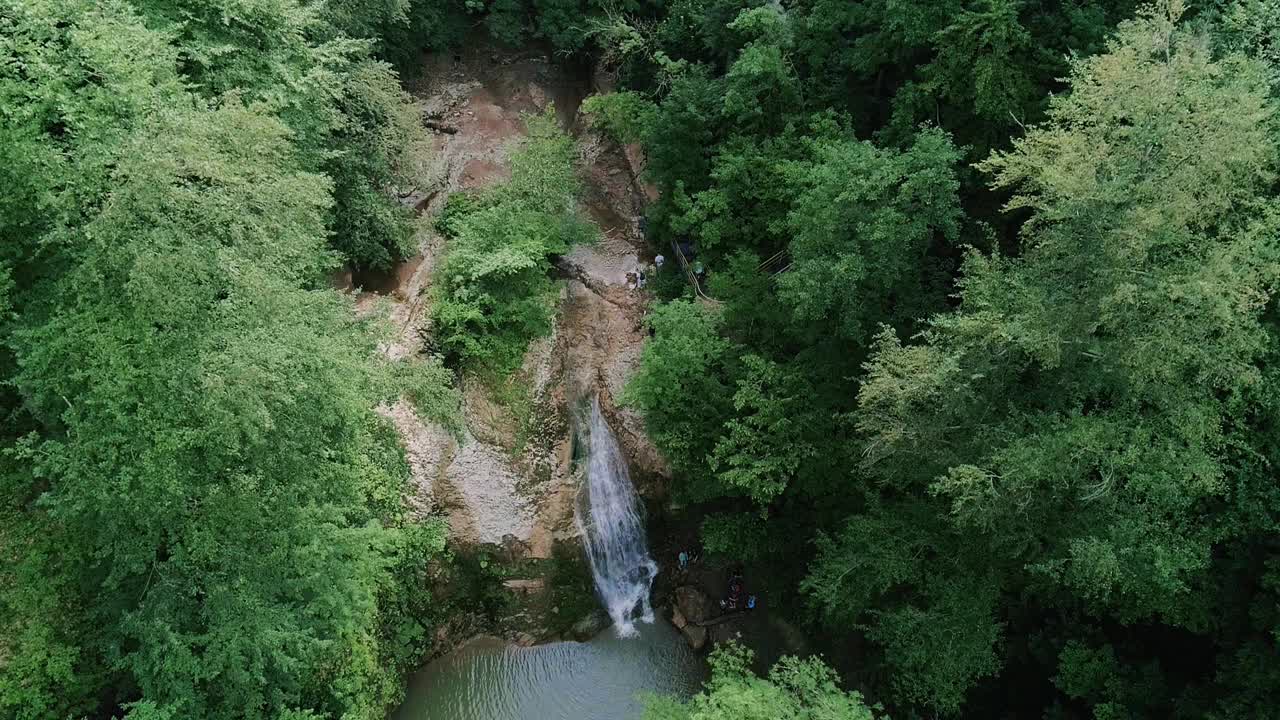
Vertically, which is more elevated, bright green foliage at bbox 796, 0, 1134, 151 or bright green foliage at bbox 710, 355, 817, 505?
bright green foliage at bbox 796, 0, 1134, 151

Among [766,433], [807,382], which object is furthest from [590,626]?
[807,382]

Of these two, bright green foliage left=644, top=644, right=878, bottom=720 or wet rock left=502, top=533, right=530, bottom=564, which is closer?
bright green foliage left=644, top=644, right=878, bottom=720

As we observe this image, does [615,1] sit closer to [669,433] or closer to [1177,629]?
[669,433]

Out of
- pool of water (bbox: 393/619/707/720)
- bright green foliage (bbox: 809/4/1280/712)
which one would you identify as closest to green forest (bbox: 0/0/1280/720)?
bright green foliage (bbox: 809/4/1280/712)

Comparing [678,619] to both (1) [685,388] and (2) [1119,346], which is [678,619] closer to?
(1) [685,388]

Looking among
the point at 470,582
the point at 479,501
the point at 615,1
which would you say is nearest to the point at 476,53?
the point at 615,1

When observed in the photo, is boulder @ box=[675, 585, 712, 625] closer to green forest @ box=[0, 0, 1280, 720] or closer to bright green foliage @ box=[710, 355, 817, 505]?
green forest @ box=[0, 0, 1280, 720]

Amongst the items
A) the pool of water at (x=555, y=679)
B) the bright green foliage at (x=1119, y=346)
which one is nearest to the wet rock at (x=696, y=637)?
the pool of water at (x=555, y=679)
